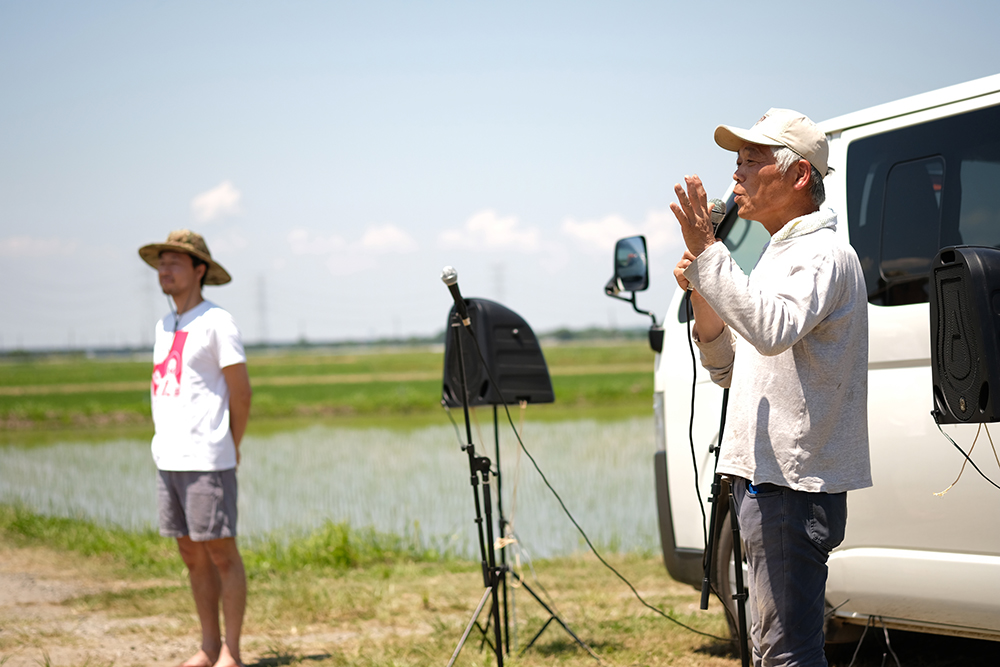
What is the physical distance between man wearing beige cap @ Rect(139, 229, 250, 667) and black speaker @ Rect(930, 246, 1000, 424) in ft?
8.68

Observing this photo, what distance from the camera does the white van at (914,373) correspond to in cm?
274

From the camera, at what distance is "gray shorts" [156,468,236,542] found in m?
3.72

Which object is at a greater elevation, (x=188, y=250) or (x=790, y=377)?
(x=188, y=250)

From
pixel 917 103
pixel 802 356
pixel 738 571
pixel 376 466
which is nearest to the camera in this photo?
pixel 802 356

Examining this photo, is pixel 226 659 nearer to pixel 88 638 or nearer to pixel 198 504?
pixel 198 504

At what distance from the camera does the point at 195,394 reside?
381 cm

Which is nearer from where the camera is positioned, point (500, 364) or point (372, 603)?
point (500, 364)

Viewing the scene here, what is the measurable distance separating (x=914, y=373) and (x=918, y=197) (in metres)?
0.60

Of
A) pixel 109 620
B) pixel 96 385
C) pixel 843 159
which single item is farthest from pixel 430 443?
pixel 96 385

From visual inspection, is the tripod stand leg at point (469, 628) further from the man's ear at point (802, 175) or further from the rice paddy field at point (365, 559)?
the man's ear at point (802, 175)

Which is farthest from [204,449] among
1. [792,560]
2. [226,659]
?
[792,560]

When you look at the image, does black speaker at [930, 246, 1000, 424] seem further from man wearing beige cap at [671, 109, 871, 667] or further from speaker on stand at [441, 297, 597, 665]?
speaker on stand at [441, 297, 597, 665]

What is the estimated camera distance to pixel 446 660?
395 cm

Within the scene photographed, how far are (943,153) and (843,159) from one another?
0.36m
